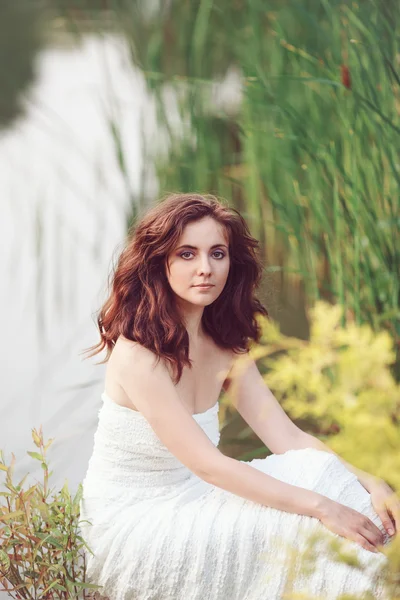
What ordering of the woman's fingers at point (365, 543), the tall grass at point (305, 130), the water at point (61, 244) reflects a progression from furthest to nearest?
the water at point (61, 244)
the tall grass at point (305, 130)
the woman's fingers at point (365, 543)

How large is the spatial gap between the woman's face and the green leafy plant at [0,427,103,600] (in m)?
0.36

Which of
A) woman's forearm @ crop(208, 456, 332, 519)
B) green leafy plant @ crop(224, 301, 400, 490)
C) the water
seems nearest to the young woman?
woman's forearm @ crop(208, 456, 332, 519)

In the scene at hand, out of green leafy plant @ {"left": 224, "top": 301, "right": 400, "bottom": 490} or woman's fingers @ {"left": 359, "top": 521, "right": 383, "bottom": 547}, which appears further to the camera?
woman's fingers @ {"left": 359, "top": 521, "right": 383, "bottom": 547}

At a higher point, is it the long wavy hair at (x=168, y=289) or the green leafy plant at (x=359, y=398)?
the long wavy hair at (x=168, y=289)

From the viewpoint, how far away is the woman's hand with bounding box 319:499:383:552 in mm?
1580

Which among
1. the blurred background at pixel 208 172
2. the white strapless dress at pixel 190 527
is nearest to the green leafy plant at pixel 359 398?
the white strapless dress at pixel 190 527

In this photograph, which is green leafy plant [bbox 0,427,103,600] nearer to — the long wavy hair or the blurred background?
the long wavy hair

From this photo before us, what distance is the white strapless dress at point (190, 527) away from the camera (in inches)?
63.7

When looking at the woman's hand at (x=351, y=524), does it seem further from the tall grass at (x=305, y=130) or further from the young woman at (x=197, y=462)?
→ the tall grass at (x=305, y=130)

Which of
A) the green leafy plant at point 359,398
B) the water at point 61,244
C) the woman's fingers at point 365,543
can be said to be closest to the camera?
the green leafy plant at point 359,398

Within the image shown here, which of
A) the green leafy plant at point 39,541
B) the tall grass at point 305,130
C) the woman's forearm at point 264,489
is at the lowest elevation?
the green leafy plant at point 39,541

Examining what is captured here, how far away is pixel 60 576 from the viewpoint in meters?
1.83

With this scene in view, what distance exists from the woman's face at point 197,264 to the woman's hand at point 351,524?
1.39ft

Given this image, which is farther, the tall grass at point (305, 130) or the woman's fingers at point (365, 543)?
the tall grass at point (305, 130)
